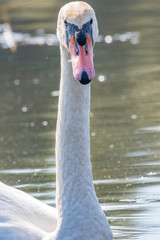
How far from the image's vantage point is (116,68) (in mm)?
13852

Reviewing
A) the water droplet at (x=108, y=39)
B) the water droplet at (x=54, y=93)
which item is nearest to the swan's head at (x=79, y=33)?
the water droplet at (x=54, y=93)

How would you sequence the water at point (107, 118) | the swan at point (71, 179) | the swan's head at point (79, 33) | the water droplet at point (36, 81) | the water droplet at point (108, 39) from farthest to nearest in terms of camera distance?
1. the water droplet at point (108, 39)
2. the water droplet at point (36, 81)
3. the water at point (107, 118)
4. the swan at point (71, 179)
5. the swan's head at point (79, 33)

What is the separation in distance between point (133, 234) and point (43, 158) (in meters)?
2.65

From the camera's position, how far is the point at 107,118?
10188mm

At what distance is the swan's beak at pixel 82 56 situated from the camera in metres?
4.53

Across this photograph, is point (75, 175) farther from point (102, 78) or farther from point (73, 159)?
point (102, 78)

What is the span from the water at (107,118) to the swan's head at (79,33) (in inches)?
69.6

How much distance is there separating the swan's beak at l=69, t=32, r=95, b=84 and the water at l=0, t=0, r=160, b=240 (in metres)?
1.78

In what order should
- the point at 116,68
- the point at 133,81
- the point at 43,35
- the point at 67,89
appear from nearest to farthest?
the point at 67,89, the point at 133,81, the point at 116,68, the point at 43,35

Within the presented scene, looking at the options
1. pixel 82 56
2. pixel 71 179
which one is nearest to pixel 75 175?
pixel 71 179

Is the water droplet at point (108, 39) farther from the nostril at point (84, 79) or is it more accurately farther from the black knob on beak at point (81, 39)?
the nostril at point (84, 79)

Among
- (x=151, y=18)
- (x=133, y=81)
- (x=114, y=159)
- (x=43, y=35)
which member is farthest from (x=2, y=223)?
(x=151, y=18)

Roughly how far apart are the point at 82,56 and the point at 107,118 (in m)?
5.50

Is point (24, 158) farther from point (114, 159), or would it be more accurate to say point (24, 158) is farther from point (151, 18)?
point (151, 18)
